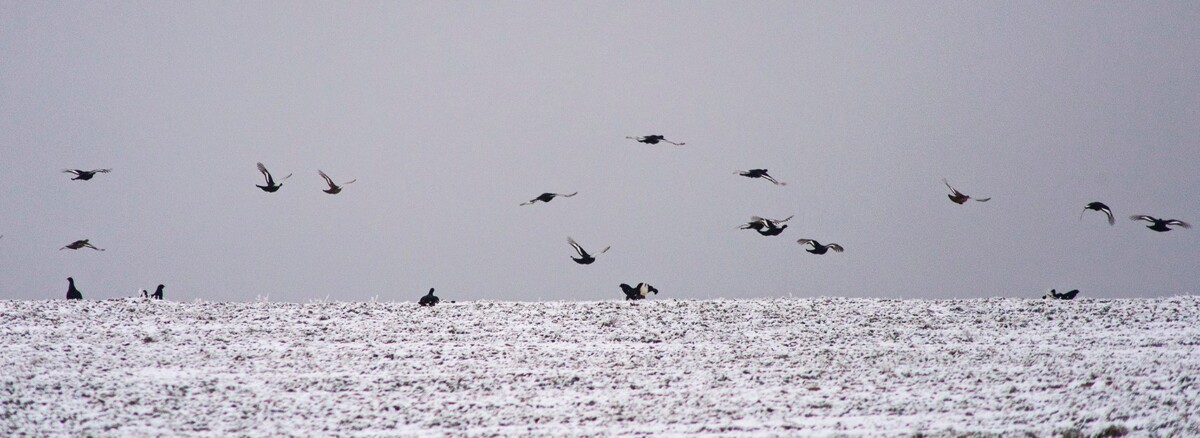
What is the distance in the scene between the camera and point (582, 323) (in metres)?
14.1

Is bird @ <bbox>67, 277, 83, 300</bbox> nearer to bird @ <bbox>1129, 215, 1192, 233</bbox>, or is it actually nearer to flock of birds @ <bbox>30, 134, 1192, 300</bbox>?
flock of birds @ <bbox>30, 134, 1192, 300</bbox>

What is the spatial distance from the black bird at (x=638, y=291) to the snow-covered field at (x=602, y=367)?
52cm

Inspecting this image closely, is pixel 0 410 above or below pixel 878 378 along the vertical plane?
below

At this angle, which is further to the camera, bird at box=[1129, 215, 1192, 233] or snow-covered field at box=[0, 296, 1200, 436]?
bird at box=[1129, 215, 1192, 233]

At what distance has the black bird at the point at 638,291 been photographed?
1597 centimetres

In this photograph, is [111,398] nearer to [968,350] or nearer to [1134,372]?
[968,350]

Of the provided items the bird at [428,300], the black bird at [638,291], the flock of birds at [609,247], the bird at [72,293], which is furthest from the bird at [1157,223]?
the bird at [72,293]

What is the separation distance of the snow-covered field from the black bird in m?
0.52

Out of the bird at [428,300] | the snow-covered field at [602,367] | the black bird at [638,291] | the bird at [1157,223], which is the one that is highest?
the bird at [1157,223]

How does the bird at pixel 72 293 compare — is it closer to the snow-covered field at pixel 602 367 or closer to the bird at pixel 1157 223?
the snow-covered field at pixel 602 367

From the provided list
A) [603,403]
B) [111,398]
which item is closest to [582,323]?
[603,403]

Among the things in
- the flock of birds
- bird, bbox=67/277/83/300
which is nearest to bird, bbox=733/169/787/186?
the flock of birds

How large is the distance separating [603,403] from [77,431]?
5.46 m

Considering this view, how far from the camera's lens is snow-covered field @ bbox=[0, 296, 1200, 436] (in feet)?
33.1
